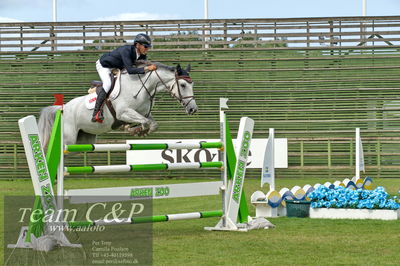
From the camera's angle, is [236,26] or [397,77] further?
[236,26]

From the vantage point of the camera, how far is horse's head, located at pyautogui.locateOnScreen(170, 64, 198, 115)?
6.88m

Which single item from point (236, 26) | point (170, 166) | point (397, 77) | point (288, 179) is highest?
point (236, 26)

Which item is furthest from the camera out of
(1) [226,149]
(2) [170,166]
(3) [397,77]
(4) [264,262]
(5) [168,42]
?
(5) [168,42]

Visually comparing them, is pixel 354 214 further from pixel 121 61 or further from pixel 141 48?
pixel 121 61

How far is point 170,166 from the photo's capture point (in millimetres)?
6246

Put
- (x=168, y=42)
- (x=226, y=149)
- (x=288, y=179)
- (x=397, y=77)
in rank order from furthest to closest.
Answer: (x=168, y=42)
(x=397, y=77)
(x=288, y=179)
(x=226, y=149)

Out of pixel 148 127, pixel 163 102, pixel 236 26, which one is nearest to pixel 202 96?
pixel 163 102

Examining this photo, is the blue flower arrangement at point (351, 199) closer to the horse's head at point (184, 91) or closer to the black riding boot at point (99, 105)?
the horse's head at point (184, 91)

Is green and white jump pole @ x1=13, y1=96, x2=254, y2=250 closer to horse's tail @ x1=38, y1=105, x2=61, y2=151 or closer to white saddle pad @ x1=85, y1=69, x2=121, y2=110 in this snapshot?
white saddle pad @ x1=85, y1=69, x2=121, y2=110

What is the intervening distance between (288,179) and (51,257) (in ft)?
40.0

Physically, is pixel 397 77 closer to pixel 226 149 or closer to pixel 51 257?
pixel 226 149

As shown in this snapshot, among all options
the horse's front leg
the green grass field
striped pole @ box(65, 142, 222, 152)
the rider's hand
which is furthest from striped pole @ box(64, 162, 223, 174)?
the rider's hand

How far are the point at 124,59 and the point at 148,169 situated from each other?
1.57 m

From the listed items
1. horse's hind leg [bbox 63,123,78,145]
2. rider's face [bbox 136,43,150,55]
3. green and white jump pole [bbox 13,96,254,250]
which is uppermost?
rider's face [bbox 136,43,150,55]
